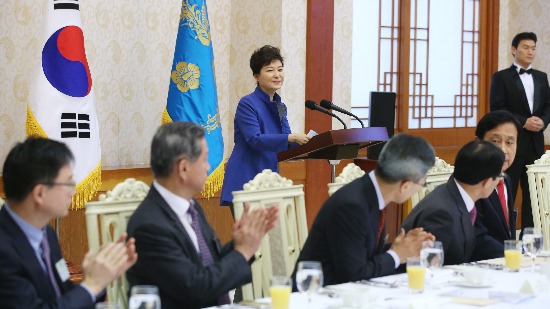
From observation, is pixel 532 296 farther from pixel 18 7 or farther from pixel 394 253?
pixel 18 7

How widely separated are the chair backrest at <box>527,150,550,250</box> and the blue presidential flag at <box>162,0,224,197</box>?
1893 mm

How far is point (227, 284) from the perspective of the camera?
285 centimetres

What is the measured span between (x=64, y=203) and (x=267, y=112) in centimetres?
249

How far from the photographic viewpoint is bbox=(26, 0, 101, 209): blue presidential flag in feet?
15.9

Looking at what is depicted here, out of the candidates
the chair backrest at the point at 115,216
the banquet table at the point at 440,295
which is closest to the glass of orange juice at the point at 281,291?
the banquet table at the point at 440,295

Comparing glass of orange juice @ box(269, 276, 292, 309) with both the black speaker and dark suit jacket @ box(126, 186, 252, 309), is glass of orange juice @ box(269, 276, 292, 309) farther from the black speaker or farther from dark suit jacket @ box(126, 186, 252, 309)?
the black speaker

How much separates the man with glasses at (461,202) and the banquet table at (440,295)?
39 cm

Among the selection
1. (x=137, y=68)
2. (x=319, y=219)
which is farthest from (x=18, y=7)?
(x=319, y=219)

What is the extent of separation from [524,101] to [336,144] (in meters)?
3.29

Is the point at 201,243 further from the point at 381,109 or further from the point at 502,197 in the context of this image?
the point at 381,109

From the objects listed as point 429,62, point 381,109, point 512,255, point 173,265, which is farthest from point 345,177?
point 429,62

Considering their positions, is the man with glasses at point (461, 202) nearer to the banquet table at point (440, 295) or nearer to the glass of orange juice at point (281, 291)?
the banquet table at point (440, 295)

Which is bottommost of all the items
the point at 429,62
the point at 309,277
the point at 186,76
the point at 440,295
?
the point at 440,295

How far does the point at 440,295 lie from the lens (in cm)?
288
